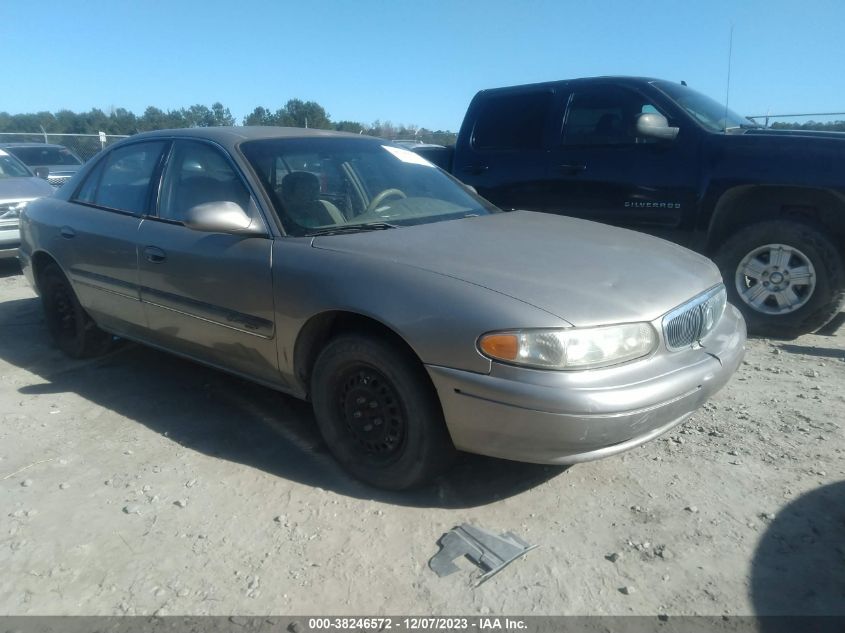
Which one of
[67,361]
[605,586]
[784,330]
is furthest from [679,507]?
[67,361]

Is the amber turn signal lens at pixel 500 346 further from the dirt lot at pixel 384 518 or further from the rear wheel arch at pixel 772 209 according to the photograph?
the rear wheel arch at pixel 772 209

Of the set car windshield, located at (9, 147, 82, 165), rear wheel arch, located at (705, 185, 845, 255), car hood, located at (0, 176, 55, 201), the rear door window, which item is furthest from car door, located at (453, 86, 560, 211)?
car windshield, located at (9, 147, 82, 165)

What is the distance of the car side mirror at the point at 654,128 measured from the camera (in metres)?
5.26

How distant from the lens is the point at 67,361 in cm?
505

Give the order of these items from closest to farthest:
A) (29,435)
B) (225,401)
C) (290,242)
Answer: (290,242) → (29,435) → (225,401)

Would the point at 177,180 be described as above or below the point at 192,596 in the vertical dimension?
above

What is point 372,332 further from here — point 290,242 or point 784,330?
point 784,330

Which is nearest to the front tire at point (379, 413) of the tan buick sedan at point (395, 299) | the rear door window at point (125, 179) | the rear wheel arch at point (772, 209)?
the tan buick sedan at point (395, 299)

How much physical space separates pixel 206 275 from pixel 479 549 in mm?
1938

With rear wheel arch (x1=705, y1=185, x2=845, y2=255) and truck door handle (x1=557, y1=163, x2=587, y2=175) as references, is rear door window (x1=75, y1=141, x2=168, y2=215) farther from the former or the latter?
rear wheel arch (x1=705, y1=185, x2=845, y2=255)

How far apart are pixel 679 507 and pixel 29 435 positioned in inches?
132

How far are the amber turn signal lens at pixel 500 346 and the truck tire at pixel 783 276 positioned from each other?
3295 mm

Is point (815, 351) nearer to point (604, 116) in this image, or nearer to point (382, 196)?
point (604, 116)

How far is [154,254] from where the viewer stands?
152 inches
